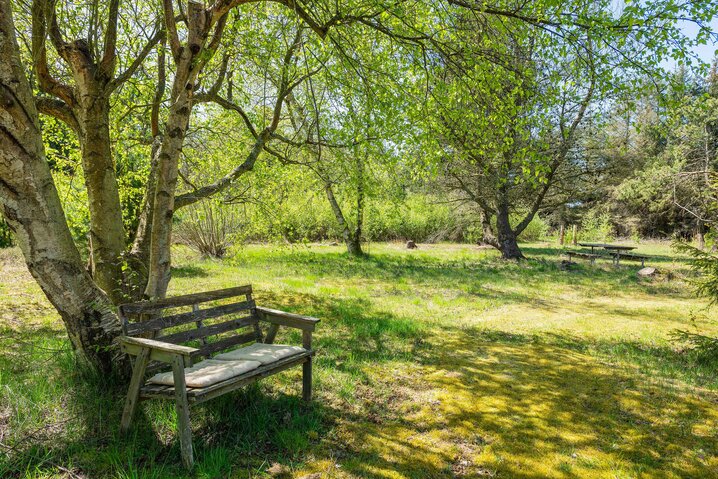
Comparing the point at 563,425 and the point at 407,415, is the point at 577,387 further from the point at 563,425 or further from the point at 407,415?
the point at 407,415

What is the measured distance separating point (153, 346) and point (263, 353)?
3.11 ft

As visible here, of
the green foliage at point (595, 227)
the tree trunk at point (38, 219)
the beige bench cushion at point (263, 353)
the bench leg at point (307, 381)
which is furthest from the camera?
the green foliage at point (595, 227)

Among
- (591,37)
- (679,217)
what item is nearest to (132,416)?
(591,37)

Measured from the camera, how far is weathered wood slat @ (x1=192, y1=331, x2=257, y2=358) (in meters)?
3.62

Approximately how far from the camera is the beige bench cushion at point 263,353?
11.3 ft

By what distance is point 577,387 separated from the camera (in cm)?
457

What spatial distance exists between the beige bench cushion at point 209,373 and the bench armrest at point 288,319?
2.16ft

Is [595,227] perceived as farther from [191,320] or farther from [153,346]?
[153,346]

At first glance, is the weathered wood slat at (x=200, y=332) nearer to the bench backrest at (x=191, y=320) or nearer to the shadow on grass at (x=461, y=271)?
the bench backrest at (x=191, y=320)

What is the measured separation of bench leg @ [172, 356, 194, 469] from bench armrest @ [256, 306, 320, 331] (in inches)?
48.3

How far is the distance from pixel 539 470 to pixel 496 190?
44.0ft

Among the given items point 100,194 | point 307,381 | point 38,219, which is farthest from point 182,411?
point 100,194

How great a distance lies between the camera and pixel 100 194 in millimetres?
4898

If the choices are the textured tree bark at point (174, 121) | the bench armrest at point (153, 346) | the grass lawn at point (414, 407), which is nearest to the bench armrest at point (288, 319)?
the grass lawn at point (414, 407)
